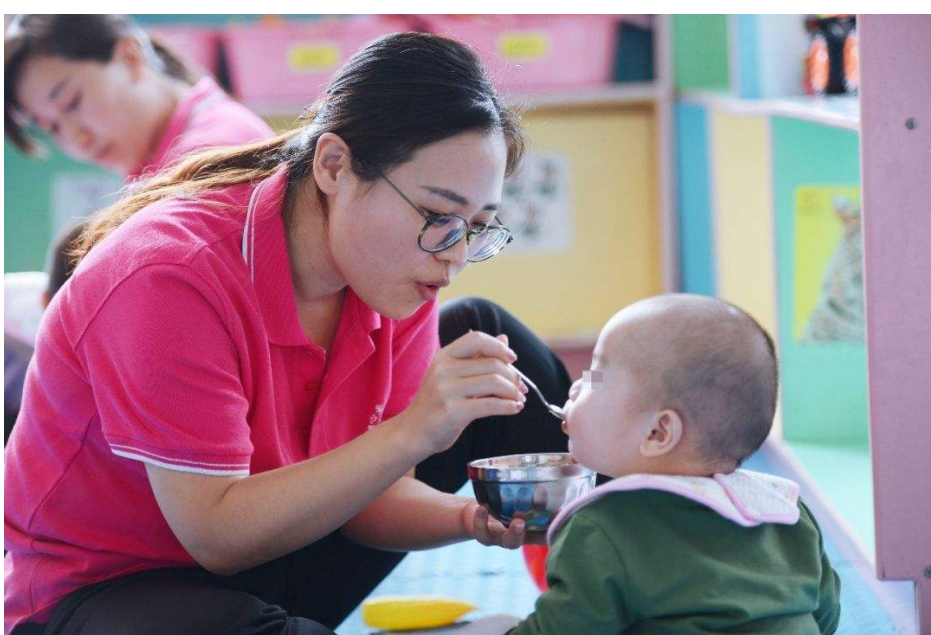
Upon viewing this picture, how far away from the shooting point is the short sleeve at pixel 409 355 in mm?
1524

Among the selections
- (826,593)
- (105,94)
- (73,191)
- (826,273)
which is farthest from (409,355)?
(73,191)

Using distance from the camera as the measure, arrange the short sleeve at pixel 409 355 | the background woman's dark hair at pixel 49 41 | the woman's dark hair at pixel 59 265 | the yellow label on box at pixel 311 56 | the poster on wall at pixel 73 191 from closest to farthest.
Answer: the short sleeve at pixel 409 355 → the woman's dark hair at pixel 59 265 → the background woman's dark hair at pixel 49 41 → the yellow label on box at pixel 311 56 → the poster on wall at pixel 73 191

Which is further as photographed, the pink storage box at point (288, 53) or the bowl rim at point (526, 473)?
the pink storage box at point (288, 53)

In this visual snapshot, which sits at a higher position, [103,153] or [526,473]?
[103,153]

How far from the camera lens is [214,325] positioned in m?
1.23

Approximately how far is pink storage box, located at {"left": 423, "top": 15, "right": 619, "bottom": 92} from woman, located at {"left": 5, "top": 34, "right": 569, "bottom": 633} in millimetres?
2134

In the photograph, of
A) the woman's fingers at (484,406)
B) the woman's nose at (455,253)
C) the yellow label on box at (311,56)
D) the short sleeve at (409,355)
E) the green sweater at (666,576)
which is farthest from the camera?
the yellow label on box at (311,56)

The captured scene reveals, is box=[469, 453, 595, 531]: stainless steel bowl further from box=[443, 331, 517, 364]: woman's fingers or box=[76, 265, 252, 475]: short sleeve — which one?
box=[76, 265, 252, 475]: short sleeve

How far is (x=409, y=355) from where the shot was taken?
5.03 feet

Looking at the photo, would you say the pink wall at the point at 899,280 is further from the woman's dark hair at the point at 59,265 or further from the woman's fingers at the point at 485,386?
the woman's dark hair at the point at 59,265

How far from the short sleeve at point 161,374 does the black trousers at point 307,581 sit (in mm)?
142

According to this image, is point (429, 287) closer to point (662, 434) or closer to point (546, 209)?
point (662, 434)

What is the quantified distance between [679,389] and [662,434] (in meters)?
0.05

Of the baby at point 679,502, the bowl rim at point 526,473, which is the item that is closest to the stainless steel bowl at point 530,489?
the bowl rim at point 526,473
